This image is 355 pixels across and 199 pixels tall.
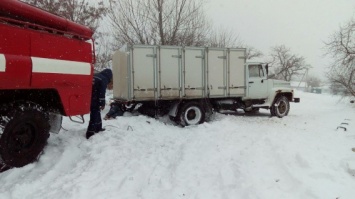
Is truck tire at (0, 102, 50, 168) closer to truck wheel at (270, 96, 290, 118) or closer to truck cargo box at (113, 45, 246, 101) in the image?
truck cargo box at (113, 45, 246, 101)

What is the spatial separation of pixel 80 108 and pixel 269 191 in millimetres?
3850

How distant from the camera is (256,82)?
517 inches

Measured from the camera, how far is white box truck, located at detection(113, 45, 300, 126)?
33.9 feet

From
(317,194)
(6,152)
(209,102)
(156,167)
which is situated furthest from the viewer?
(209,102)

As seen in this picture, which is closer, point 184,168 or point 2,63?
point 2,63

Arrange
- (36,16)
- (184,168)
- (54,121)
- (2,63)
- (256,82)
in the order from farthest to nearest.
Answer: (256,82) → (54,121) → (184,168) → (36,16) → (2,63)

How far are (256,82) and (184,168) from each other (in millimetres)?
8476

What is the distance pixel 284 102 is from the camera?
46.8 ft

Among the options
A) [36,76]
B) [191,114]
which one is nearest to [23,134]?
[36,76]

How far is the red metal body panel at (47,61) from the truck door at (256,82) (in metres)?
8.06

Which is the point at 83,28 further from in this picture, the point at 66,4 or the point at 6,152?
the point at 66,4

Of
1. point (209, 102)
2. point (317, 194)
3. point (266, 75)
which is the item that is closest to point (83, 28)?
point (317, 194)

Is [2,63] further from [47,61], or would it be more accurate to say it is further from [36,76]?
[47,61]

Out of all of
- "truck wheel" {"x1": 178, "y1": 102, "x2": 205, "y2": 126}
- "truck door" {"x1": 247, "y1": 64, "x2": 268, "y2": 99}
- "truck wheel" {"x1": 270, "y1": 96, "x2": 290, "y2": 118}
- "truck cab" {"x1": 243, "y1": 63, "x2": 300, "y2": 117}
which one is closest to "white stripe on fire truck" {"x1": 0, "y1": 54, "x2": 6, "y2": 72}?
"truck wheel" {"x1": 178, "y1": 102, "x2": 205, "y2": 126}
